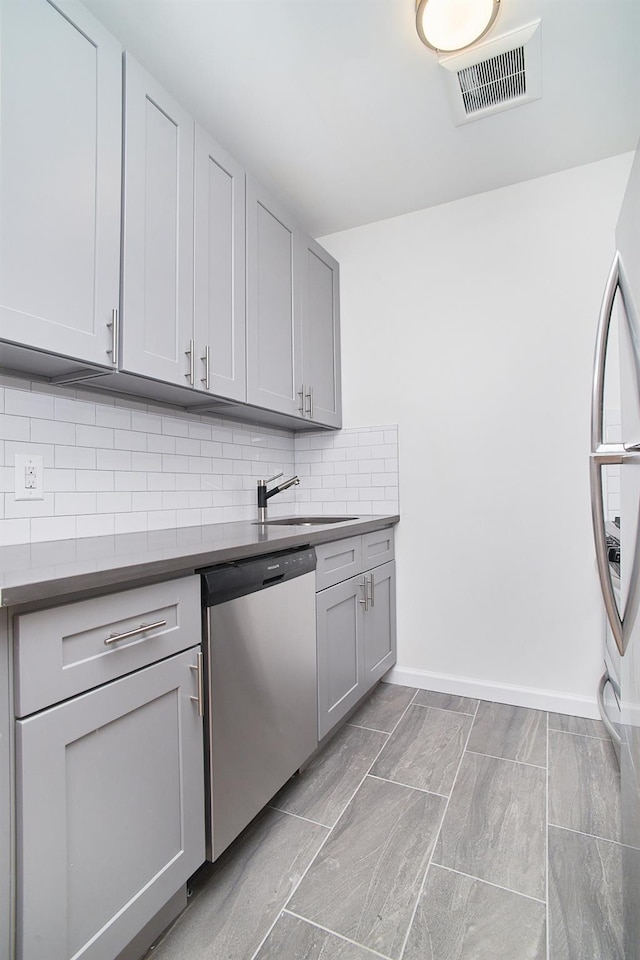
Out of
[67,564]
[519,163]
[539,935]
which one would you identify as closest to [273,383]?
[67,564]

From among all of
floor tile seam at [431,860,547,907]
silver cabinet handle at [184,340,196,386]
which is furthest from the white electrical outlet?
floor tile seam at [431,860,547,907]

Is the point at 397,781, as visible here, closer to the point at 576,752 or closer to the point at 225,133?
the point at 576,752

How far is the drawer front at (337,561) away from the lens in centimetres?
182

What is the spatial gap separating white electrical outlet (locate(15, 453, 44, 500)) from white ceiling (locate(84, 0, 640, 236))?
142cm

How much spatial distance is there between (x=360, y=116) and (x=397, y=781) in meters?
2.61

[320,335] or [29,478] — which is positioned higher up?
[320,335]

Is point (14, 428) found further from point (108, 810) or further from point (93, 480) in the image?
point (108, 810)

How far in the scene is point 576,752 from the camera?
187 centimetres

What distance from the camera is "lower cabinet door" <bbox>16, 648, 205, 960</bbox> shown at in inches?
31.5

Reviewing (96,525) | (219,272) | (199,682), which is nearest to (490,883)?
(199,682)

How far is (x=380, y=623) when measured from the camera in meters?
2.40

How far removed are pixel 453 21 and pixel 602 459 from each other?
1.54 metres

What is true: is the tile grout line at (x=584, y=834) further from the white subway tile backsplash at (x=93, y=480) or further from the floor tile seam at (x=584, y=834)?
the white subway tile backsplash at (x=93, y=480)

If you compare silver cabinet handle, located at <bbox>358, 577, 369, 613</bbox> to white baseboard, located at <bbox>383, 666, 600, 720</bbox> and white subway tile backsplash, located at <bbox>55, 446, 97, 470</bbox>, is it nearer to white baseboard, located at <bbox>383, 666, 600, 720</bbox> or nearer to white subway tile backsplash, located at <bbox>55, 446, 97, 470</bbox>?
white baseboard, located at <bbox>383, 666, 600, 720</bbox>
